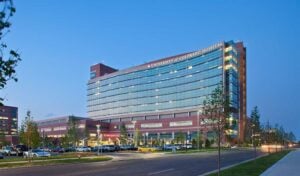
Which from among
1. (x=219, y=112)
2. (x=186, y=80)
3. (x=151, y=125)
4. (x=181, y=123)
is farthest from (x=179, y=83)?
(x=219, y=112)

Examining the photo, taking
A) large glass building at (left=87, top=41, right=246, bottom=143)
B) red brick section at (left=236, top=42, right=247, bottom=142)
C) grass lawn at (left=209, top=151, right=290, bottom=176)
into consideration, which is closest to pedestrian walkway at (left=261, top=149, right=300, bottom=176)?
grass lawn at (left=209, top=151, right=290, bottom=176)

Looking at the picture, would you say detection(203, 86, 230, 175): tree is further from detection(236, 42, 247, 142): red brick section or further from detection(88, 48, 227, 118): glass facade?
detection(236, 42, 247, 142): red brick section

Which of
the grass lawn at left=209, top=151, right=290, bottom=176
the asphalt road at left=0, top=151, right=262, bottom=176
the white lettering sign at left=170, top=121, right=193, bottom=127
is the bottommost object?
the asphalt road at left=0, top=151, right=262, bottom=176

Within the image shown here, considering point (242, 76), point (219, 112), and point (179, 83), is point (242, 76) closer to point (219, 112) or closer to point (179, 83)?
point (179, 83)

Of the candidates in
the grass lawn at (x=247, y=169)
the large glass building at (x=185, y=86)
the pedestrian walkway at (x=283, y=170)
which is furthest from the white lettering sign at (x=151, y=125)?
the pedestrian walkway at (x=283, y=170)

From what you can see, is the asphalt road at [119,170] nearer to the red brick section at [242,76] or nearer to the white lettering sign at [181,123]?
the white lettering sign at [181,123]

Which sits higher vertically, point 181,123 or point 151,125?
point 181,123

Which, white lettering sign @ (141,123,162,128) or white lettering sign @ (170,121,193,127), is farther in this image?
A: white lettering sign @ (141,123,162,128)

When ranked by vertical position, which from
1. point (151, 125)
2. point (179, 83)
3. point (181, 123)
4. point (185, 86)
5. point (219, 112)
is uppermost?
point (179, 83)

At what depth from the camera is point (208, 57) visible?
537 feet

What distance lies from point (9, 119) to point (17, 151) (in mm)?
133522

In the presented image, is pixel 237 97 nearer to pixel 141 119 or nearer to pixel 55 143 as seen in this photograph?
pixel 141 119

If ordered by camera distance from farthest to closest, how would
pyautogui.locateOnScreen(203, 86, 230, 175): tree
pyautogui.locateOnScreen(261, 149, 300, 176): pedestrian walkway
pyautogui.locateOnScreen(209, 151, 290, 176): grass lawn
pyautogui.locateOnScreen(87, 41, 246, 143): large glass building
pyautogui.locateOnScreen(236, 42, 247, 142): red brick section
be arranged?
pyautogui.locateOnScreen(236, 42, 247, 142): red brick section < pyautogui.locateOnScreen(87, 41, 246, 143): large glass building < pyautogui.locateOnScreen(209, 151, 290, 176): grass lawn < pyautogui.locateOnScreen(261, 149, 300, 176): pedestrian walkway < pyautogui.locateOnScreen(203, 86, 230, 175): tree

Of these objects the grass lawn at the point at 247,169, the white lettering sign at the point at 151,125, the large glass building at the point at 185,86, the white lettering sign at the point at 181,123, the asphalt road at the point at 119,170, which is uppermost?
the large glass building at the point at 185,86
